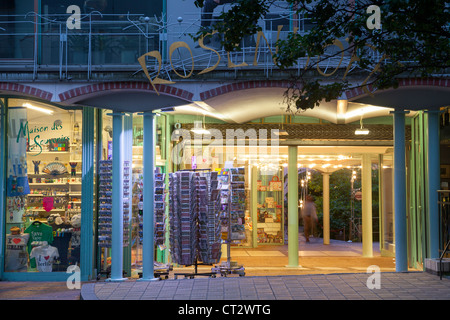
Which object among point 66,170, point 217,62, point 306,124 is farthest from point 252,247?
point 217,62

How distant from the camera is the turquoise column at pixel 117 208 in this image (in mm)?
10510

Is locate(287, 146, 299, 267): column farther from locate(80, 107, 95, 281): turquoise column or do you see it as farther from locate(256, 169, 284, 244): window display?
locate(80, 107, 95, 281): turquoise column

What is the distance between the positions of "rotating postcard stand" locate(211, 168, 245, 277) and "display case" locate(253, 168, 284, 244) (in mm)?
5761

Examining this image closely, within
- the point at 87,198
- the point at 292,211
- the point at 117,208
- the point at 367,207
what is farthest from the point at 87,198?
the point at 367,207

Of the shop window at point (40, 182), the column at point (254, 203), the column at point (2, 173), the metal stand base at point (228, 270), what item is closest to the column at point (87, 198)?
the shop window at point (40, 182)

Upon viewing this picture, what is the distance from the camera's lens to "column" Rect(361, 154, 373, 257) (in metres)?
14.9

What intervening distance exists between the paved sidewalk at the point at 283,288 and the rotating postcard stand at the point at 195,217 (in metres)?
0.93

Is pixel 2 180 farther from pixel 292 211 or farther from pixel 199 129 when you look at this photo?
pixel 292 211

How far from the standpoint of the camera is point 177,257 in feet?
36.0

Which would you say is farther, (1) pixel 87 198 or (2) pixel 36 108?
(2) pixel 36 108

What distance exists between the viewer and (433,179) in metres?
10.6

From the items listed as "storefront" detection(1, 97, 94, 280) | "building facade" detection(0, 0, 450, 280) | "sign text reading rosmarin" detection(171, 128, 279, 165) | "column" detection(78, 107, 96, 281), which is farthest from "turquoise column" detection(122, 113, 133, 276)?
"sign text reading rosmarin" detection(171, 128, 279, 165)

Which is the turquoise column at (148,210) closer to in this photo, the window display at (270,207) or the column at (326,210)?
the window display at (270,207)

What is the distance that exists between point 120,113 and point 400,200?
5.58m
